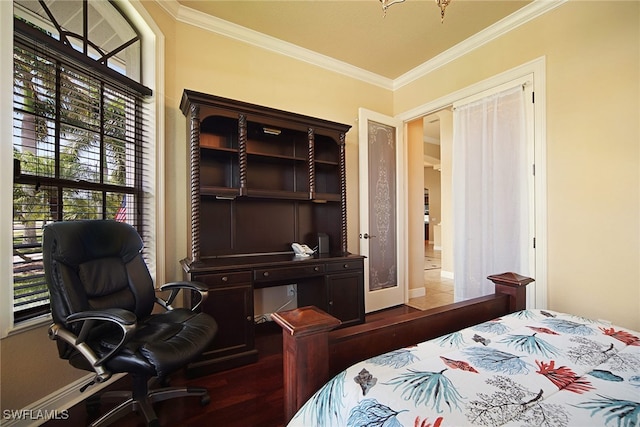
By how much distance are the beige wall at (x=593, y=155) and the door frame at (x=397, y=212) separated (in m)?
1.47

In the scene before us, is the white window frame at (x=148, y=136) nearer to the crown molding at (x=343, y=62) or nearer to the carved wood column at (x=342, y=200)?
the crown molding at (x=343, y=62)

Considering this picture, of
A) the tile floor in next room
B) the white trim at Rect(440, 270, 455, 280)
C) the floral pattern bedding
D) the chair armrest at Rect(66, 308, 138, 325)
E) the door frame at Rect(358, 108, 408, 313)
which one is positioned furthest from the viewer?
the white trim at Rect(440, 270, 455, 280)

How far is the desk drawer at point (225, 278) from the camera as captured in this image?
2.02m

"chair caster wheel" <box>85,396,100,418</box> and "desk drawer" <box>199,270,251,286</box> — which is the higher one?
"desk drawer" <box>199,270,251,286</box>

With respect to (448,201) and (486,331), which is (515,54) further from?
(448,201)

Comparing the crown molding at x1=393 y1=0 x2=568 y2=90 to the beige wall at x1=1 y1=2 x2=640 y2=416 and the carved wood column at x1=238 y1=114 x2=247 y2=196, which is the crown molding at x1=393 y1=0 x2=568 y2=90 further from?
the carved wood column at x1=238 y1=114 x2=247 y2=196

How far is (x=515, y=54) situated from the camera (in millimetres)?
2498

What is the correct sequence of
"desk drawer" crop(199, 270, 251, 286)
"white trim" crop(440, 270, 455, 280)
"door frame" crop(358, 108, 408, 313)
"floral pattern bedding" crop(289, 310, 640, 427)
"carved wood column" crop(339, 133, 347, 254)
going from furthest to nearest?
"white trim" crop(440, 270, 455, 280) < "door frame" crop(358, 108, 408, 313) < "carved wood column" crop(339, 133, 347, 254) < "desk drawer" crop(199, 270, 251, 286) < "floral pattern bedding" crop(289, 310, 640, 427)

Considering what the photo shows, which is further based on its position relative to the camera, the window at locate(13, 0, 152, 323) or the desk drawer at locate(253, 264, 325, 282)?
the desk drawer at locate(253, 264, 325, 282)

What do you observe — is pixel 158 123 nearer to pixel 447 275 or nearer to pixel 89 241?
pixel 89 241

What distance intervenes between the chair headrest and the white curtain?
2.98 metres

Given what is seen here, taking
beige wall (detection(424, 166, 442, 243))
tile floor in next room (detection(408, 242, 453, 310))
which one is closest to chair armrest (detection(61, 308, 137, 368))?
tile floor in next room (detection(408, 242, 453, 310))

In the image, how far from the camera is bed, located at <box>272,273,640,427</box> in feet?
2.35

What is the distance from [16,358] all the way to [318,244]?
7.39 feet
